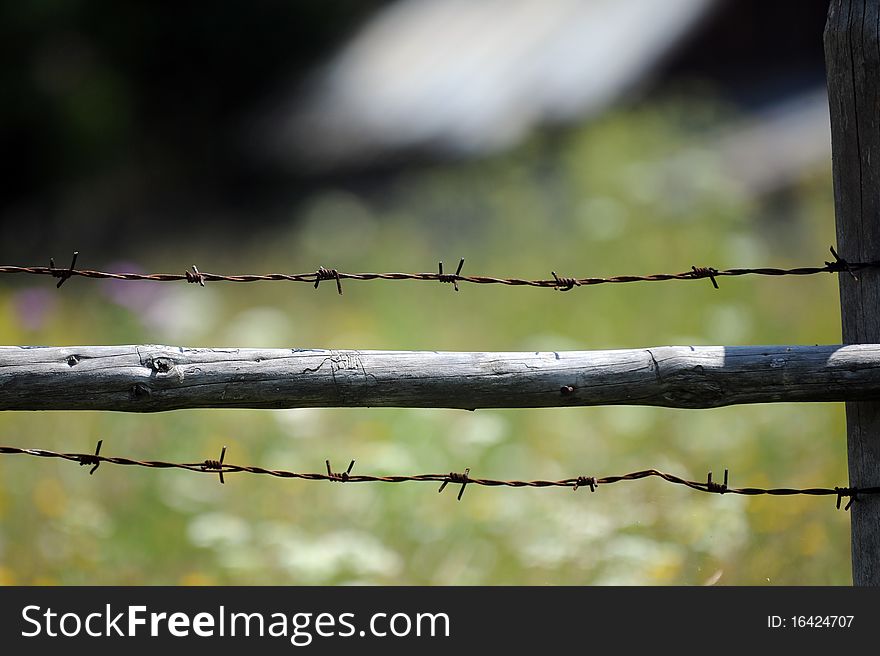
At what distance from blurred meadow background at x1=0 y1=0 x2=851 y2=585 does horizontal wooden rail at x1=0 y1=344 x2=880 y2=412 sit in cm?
66

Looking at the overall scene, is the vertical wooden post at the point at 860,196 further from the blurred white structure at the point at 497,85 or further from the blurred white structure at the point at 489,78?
the blurred white structure at the point at 489,78

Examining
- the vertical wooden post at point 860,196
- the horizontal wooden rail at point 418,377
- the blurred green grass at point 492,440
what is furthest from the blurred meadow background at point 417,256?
the horizontal wooden rail at point 418,377

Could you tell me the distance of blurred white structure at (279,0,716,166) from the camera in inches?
311

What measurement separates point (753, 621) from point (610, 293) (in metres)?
2.80

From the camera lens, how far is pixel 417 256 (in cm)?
612

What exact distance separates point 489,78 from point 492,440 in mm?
5845

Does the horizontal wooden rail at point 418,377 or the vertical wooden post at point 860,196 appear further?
the vertical wooden post at point 860,196

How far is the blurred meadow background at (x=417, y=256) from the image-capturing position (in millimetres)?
2975

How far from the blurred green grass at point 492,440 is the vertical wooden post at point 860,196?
17.7 inches

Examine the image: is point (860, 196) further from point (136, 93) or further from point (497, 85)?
point (136, 93)

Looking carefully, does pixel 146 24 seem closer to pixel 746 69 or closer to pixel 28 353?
pixel 746 69

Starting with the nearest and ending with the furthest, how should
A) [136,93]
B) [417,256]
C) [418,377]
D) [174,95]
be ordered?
[418,377], [417,256], [136,93], [174,95]

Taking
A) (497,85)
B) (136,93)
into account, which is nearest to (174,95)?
(136,93)

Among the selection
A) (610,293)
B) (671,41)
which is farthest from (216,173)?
(610,293)
